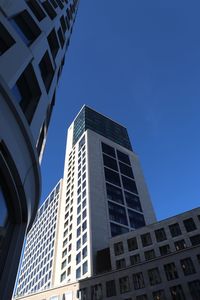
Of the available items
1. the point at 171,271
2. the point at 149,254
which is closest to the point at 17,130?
the point at 171,271

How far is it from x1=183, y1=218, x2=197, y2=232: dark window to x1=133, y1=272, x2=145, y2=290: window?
1212 cm

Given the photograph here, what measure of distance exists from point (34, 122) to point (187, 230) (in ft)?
143

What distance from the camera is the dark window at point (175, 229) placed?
5056 centimetres

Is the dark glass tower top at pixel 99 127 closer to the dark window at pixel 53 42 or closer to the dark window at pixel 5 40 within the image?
the dark window at pixel 53 42

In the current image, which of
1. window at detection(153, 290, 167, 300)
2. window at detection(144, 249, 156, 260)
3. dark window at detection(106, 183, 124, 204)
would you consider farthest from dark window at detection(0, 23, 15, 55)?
dark window at detection(106, 183, 124, 204)

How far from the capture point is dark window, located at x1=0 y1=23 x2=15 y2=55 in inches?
526

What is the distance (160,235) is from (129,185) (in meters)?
34.6

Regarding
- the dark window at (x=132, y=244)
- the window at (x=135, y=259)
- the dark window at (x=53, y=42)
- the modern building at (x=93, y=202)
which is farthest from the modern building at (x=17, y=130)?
the modern building at (x=93, y=202)

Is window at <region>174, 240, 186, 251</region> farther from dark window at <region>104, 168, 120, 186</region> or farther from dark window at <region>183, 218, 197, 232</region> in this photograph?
dark window at <region>104, 168, 120, 186</region>

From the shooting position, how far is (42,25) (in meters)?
18.9

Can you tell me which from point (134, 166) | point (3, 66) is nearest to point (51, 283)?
point (134, 166)

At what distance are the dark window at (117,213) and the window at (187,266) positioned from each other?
27137mm

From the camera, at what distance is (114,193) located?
3105 inches

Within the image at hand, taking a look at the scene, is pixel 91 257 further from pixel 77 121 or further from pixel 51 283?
pixel 77 121
